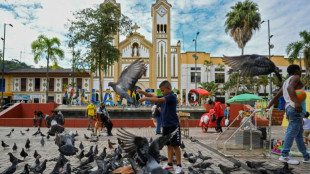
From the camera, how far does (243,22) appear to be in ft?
99.2

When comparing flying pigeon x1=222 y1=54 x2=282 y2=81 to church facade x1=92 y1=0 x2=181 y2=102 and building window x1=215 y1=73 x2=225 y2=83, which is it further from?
building window x1=215 y1=73 x2=225 y2=83

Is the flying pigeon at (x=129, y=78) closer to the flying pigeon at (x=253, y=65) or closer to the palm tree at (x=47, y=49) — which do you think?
the flying pigeon at (x=253, y=65)

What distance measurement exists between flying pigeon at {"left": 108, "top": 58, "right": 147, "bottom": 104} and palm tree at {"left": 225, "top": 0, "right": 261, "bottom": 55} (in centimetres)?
2646

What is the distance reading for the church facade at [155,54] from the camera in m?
40.8

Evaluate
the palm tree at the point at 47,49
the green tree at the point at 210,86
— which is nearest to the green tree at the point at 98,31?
the palm tree at the point at 47,49

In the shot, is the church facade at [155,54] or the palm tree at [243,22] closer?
the palm tree at [243,22]

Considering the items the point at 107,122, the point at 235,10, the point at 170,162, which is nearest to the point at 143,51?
the point at 235,10

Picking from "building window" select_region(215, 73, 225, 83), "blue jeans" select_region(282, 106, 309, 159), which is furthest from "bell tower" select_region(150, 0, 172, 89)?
"blue jeans" select_region(282, 106, 309, 159)

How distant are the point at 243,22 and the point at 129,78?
1081 inches

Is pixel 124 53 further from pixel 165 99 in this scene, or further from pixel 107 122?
pixel 165 99

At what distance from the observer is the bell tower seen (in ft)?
134

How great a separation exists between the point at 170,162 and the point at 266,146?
293 centimetres

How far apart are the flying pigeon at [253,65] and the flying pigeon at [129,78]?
2.39m

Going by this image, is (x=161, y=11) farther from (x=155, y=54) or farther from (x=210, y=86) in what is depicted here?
(x=210, y=86)
